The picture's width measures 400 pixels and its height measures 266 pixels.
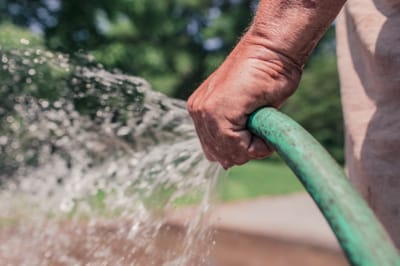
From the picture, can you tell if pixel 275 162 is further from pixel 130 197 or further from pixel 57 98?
pixel 130 197

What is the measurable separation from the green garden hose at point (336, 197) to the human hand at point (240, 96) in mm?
169

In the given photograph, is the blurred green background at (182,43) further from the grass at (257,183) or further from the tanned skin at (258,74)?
the tanned skin at (258,74)

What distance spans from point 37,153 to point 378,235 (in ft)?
14.8

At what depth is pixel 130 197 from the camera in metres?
2.80

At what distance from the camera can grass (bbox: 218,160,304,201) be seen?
11.2m

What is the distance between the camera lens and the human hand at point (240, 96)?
1.44 m

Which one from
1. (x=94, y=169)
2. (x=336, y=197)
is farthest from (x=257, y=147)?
(x=94, y=169)

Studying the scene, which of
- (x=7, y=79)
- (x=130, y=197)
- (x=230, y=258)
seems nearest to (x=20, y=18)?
(x=230, y=258)

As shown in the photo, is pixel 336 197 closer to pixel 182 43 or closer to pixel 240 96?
pixel 240 96

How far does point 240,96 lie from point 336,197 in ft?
1.25

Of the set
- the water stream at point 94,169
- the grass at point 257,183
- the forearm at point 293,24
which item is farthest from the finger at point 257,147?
the grass at point 257,183

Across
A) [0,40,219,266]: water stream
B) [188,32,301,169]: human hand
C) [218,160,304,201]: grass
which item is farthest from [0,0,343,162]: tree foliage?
[188,32,301,169]: human hand

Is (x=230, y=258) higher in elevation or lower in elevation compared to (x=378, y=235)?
lower

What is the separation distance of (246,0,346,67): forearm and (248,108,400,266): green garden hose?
10.0 inches
